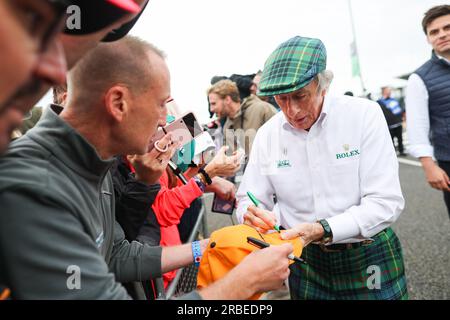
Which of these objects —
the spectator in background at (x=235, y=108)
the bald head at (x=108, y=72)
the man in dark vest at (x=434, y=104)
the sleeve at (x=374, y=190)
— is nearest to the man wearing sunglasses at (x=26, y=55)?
the bald head at (x=108, y=72)

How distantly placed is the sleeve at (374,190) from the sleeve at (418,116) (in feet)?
3.80

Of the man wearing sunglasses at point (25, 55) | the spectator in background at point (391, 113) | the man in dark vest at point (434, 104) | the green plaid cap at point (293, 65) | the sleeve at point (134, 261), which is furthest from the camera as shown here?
the spectator in background at point (391, 113)

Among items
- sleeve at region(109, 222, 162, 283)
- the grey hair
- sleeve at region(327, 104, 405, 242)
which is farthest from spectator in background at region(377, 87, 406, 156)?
sleeve at region(109, 222, 162, 283)

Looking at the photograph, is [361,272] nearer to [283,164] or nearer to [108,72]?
[283,164]

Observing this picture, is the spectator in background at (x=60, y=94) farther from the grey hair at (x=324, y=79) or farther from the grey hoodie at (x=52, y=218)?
the grey hair at (x=324, y=79)

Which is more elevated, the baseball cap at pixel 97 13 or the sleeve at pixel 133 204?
the baseball cap at pixel 97 13

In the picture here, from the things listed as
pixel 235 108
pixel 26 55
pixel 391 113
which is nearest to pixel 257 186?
pixel 26 55

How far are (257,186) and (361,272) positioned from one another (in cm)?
61

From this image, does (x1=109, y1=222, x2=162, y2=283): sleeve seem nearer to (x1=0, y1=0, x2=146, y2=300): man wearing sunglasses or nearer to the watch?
the watch

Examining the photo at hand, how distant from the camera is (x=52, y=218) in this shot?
80 cm

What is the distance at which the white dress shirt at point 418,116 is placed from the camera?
2.50 meters

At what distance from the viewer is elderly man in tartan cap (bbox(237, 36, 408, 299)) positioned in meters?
1.49

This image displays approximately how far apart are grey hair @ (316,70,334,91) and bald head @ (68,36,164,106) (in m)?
0.80
